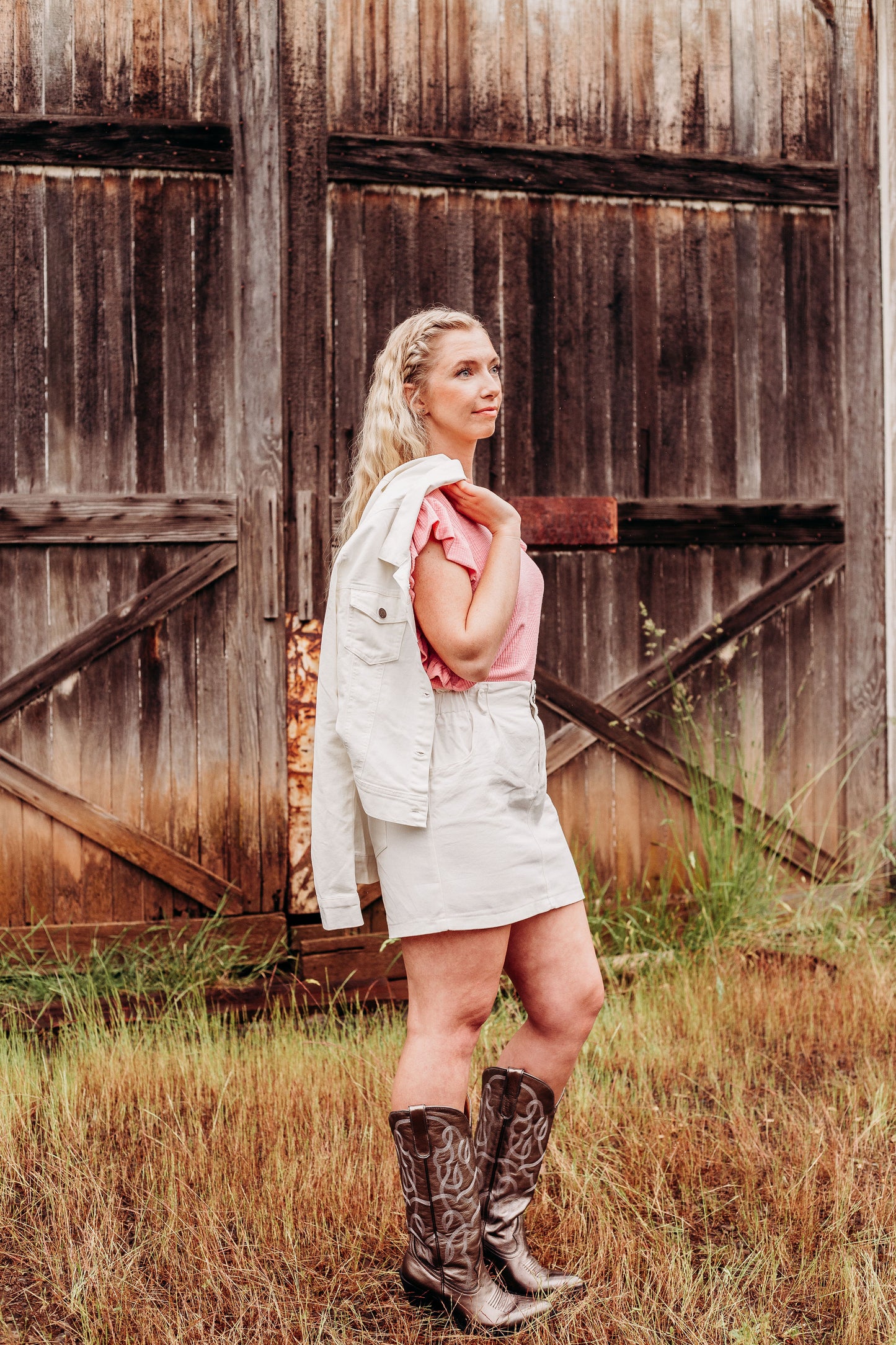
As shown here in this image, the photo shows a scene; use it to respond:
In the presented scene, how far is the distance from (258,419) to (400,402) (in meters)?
2.04

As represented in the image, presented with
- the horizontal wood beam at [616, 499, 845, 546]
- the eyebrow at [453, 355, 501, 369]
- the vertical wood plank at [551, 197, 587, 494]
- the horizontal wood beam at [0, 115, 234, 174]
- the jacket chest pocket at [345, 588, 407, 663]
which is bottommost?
the jacket chest pocket at [345, 588, 407, 663]

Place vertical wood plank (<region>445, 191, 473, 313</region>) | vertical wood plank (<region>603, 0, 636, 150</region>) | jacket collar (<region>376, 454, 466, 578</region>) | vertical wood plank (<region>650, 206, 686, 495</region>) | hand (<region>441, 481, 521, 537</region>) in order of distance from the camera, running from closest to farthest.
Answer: jacket collar (<region>376, 454, 466, 578</region>)
hand (<region>441, 481, 521, 537</region>)
vertical wood plank (<region>445, 191, 473, 313</region>)
vertical wood plank (<region>603, 0, 636, 150</region>)
vertical wood plank (<region>650, 206, 686, 495</region>)

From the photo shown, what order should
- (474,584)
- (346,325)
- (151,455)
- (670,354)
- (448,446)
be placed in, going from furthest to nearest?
1. (670,354)
2. (346,325)
3. (151,455)
4. (448,446)
5. (474,584)

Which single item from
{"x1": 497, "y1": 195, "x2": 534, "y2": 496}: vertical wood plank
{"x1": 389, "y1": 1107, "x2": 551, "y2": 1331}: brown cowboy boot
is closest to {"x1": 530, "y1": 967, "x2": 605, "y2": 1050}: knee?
{"x1": 389, "y1": 1107, "x2": 551, "y2": 1331}: brown cowboy boot

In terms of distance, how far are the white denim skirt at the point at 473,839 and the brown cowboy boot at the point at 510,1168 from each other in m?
0.40

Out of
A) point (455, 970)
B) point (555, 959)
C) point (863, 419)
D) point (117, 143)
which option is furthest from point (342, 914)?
point (863, 419)

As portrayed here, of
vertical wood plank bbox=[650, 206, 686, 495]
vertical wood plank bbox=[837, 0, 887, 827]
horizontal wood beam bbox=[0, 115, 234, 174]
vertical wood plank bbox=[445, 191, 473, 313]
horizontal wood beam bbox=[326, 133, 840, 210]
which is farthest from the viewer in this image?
vertical wood plank bbox=[837, 0, 887, 827]

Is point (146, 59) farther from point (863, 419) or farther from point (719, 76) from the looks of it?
point (863, 419)

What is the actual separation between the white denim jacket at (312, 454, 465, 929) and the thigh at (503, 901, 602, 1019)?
0.32 meters

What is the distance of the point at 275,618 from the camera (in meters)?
4.10

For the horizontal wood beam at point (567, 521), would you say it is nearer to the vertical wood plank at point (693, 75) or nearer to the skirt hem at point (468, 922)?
the vertical wood plank at point (693, 75)

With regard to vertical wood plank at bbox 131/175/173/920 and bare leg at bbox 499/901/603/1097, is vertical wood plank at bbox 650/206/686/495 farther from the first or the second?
bare leg at bbox 499/901/603/1097

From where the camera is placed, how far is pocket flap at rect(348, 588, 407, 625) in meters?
1.97

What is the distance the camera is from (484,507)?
2.10 metres
